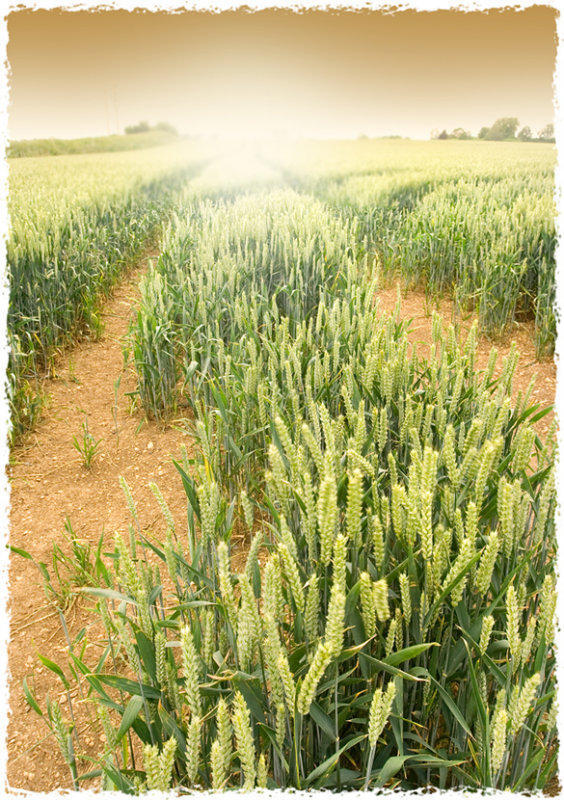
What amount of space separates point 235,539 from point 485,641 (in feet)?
5.04

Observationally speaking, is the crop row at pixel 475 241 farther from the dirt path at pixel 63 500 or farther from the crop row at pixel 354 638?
the crop row at pixel 354 638

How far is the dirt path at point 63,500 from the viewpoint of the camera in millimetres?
1655

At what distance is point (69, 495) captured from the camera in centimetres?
276

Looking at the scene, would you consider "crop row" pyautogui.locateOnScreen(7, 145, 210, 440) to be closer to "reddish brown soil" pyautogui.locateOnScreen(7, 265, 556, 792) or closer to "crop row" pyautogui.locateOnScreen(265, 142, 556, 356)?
"reddish brown soil" pyautogui.locateOnScreen(7, 265, 556, 792)

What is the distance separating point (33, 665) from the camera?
74.2 inches

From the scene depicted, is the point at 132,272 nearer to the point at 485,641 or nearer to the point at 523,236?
the point at 523,236

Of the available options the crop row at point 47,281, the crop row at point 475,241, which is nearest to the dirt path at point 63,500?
the crop row at point 47,281

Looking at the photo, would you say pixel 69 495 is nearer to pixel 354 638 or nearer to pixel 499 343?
pixel 354 638

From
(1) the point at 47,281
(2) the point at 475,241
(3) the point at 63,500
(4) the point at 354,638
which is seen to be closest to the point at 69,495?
(3) the point at 63,500

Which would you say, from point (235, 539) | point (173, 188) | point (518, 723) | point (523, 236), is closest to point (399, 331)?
point (235, 539)

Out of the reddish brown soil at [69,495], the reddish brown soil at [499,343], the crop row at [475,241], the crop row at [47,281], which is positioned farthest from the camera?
the crop row at [475,241]

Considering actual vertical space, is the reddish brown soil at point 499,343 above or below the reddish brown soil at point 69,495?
above

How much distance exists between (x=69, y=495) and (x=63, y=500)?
4cm


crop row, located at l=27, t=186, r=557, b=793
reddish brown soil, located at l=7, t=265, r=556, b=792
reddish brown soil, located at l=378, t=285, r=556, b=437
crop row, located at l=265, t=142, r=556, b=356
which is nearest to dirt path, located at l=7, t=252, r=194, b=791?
reddish brown soil, located at l=7, t=265, r=556, b=792
